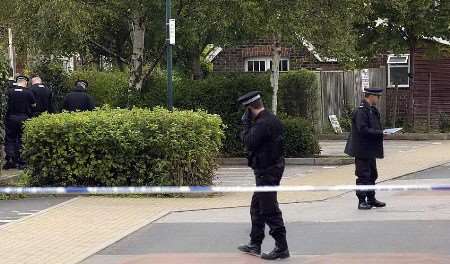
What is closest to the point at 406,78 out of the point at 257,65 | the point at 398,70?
the point at 398,70

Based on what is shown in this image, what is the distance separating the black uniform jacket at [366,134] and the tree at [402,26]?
12201 millimetres

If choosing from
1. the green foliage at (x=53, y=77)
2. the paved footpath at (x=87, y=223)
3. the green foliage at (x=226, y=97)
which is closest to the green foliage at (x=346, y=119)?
the green foliage at (x=226, y=97)

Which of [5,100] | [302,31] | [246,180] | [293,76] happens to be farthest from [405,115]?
[5,100]

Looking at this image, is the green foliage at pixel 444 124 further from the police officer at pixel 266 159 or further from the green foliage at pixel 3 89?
the police officer at pixel 266 159

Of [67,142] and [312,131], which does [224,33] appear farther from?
[67,142]

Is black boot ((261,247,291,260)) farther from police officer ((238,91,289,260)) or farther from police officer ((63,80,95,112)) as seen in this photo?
police officer ((63,80,95,112))

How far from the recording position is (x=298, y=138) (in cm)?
1828

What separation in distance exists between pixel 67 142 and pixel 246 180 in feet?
12.8

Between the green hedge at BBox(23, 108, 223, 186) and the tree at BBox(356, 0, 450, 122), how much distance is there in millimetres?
11741

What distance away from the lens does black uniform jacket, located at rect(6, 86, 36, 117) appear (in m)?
14.5

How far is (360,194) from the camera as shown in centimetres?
1096

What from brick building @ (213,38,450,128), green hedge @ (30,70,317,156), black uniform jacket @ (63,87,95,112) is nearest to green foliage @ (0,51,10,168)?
black uniform jacket @ (63,87,95,112)

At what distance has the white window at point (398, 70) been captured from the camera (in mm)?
28797

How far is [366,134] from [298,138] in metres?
7.35
